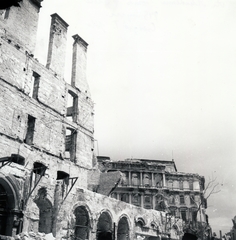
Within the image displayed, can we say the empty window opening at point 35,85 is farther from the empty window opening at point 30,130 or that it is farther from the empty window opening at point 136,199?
the empty window opening at point 136,199

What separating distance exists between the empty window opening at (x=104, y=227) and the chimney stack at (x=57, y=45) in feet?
33.8

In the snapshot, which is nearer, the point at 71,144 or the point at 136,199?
the point at 71,144

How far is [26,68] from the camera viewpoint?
1791cm

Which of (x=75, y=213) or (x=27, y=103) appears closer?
(x=75, y=213)

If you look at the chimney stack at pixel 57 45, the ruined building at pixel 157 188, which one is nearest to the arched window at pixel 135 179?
the ruined building at pixel 157 188

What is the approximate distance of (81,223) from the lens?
1577 centimetres

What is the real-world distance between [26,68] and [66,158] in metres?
6.49

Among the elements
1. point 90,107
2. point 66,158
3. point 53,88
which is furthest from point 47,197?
point 90,107

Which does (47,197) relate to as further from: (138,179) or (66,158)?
(138,179)

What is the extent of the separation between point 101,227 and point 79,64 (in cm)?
1275

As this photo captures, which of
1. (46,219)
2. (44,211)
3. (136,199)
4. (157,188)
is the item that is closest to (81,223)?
(46,219)

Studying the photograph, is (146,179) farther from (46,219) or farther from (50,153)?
(46,219)

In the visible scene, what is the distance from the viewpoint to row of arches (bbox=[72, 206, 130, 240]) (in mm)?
15477

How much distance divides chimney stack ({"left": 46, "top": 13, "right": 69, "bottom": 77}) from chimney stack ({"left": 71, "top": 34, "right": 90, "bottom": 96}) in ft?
5.50
